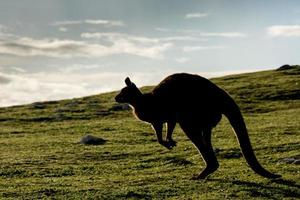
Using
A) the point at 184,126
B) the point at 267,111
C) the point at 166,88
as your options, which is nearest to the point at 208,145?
the point at 184,126

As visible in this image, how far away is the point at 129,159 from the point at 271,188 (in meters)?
→ 14.4

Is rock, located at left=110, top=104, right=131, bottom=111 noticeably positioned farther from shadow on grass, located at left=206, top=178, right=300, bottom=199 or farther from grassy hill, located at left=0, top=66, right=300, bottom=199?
shadow on grass, located at left=206, top=178, right=300, bottom=199

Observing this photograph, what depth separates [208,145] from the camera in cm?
2016

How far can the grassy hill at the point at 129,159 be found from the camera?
2086 cm

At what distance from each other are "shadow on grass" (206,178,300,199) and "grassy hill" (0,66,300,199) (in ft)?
0.11

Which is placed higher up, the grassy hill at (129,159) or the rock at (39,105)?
the rock at (39,105)

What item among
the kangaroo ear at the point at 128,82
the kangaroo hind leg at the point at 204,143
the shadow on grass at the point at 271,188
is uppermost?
the kangaroo ear at the point at 128,82

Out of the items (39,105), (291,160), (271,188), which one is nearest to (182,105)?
(271,188)

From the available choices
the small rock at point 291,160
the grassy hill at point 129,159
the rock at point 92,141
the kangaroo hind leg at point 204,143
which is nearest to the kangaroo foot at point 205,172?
the kangaroo hind leg at point 204,143

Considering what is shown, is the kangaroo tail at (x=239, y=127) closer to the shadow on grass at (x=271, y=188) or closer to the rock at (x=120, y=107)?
the shadow on grass at (x=271, y=188)

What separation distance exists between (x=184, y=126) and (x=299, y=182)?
199 inches

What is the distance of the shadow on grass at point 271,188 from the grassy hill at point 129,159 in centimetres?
3

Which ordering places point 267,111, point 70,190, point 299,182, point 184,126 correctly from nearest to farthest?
point 184,126
point 299,182
point 70,190
point 267,111

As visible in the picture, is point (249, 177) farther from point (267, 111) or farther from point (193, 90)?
point (267, 111)
